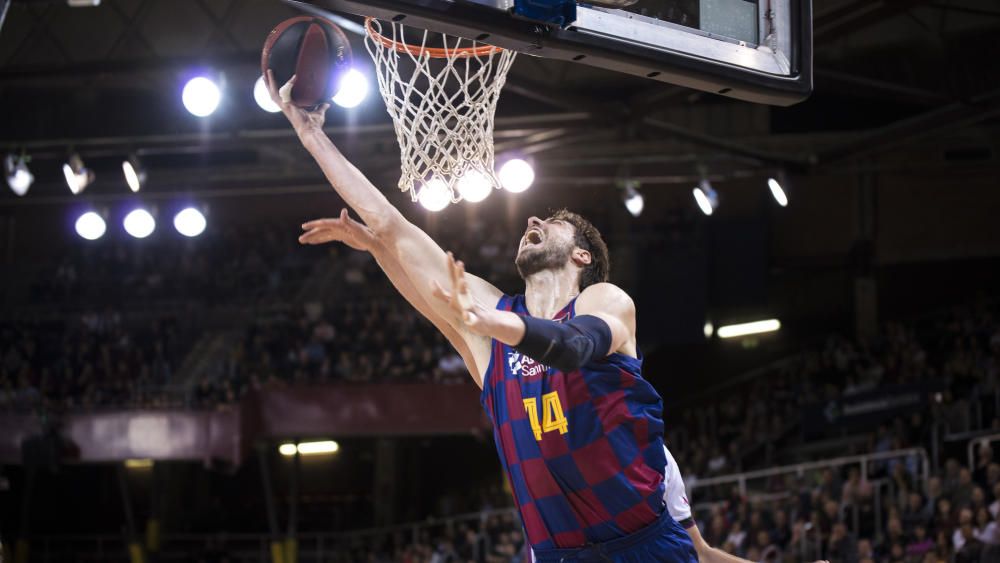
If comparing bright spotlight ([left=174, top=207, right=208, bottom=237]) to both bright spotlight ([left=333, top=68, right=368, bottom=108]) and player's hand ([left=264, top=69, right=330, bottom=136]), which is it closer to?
bright spotlight ([left=333, top=68, right=368, bottom=108])

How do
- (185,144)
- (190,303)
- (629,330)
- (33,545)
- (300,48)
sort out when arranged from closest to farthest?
(629,330) → (300,48) → (185,144) → (190,303) → (33,545)

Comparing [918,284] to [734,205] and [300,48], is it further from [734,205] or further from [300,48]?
[300,48]

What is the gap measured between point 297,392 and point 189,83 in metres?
8.16

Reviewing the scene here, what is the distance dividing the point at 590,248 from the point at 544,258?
284mm

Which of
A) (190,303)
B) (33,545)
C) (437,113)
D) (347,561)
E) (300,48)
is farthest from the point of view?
(33,545)

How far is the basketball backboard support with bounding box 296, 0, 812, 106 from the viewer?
504 centimetres

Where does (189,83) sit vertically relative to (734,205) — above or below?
below

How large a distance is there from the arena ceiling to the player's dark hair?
10447 millimetres

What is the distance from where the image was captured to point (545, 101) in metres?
17.5

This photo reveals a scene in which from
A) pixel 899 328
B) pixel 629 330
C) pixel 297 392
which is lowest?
pixel 629 330

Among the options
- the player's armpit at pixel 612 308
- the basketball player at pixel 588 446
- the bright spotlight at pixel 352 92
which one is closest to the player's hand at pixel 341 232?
the basketball player at pixel 588 446

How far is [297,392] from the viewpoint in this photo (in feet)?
74.7

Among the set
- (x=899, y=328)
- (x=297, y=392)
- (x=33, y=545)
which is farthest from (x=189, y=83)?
(x=33, y=545)

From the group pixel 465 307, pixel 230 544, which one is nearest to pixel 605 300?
pixel 465 307
